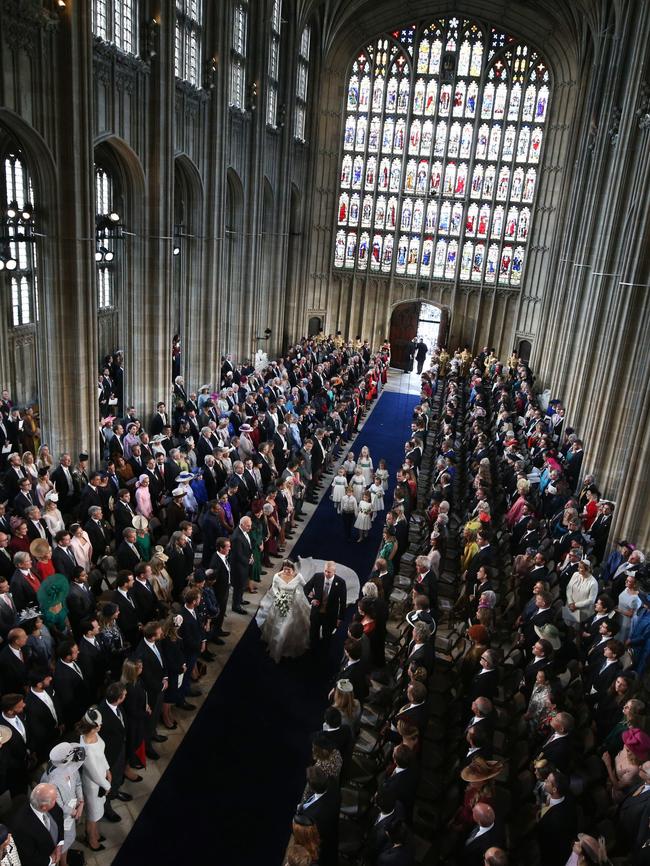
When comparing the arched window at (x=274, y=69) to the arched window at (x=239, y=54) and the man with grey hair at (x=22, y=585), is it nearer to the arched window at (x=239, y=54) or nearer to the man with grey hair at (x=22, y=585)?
the arched window at (x=239, y=54)

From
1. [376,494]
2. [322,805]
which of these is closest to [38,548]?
[322,805]

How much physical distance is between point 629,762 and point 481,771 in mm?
1653

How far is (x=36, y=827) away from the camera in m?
5.75

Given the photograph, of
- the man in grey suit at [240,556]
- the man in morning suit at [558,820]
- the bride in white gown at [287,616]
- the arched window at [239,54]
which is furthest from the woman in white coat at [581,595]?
the arched window at [239,54]

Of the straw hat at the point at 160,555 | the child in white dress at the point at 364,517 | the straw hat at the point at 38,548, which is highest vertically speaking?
the straw hat at the point at 38,548

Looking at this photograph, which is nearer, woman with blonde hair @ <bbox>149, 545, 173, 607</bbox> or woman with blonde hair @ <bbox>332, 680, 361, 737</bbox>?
woman with blonde hair @ <bbox>332, 680, 361, 737</bbox>

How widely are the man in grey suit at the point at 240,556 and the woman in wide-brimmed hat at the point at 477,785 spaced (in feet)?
17.7

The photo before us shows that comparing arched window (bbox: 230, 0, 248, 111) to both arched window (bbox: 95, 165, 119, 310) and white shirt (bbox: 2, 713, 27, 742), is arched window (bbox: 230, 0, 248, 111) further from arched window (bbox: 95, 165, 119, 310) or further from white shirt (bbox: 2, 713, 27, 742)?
white shirt (bbox: 2, 713, 27, 742)

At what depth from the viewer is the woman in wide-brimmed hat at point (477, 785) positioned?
6.50 meters

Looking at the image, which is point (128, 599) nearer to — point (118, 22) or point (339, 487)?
point (339, 487)

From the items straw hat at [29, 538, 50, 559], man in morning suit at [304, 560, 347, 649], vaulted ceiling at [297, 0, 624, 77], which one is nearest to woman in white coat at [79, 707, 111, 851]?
straw hat at [29, 538, 50, 559]

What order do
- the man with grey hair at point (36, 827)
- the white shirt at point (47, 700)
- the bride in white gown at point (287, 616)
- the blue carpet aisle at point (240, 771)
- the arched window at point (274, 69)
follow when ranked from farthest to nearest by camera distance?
1. the arched window at point (274, 69)
2. the bride in white gown at point (287, 616)
3. the blue carpet aisle at point (240, 771)
4. the white shirt at point (47, 700)
5. the man with grey hair at point (36, 827)

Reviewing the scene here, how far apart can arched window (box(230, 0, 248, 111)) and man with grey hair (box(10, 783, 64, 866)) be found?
23082mm

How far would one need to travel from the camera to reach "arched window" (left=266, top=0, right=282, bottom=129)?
26.5 meters
